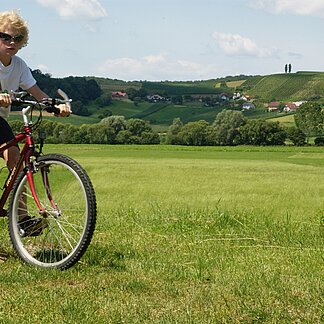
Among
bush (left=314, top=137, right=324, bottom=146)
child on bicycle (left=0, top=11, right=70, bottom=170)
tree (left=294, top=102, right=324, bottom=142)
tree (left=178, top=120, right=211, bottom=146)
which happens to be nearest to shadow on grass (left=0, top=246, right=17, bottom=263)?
child on bicycle (left=0, top=11, right=70, bottom=170)

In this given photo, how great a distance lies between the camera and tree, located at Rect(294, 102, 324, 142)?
12455cm

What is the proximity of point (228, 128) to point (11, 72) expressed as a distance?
4086 inches

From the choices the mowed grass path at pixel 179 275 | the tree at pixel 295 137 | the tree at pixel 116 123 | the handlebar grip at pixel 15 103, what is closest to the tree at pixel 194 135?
the tree at pixel 116 123

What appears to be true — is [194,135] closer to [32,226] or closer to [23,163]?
[23,163]

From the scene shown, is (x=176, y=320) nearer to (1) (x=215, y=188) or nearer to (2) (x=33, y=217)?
(2) (x=33, y=217)

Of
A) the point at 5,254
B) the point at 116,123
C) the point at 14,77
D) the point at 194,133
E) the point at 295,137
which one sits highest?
the point at 14,77

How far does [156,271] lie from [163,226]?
2.47m

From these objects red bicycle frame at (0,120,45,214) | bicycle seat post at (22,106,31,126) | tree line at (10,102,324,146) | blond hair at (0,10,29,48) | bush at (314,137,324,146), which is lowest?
bush at (314,137,324,146)

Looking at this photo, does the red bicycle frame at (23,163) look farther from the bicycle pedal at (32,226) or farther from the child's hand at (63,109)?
the child's hand at (63,109)

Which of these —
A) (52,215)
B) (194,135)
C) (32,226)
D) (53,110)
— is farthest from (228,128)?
(52,215)

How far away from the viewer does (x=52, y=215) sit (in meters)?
5.39

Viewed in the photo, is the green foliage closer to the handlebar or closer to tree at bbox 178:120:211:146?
tree at bbox 178:120:211:146

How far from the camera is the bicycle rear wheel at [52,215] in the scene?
5.12 metres

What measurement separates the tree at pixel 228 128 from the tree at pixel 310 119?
50.7 ft
